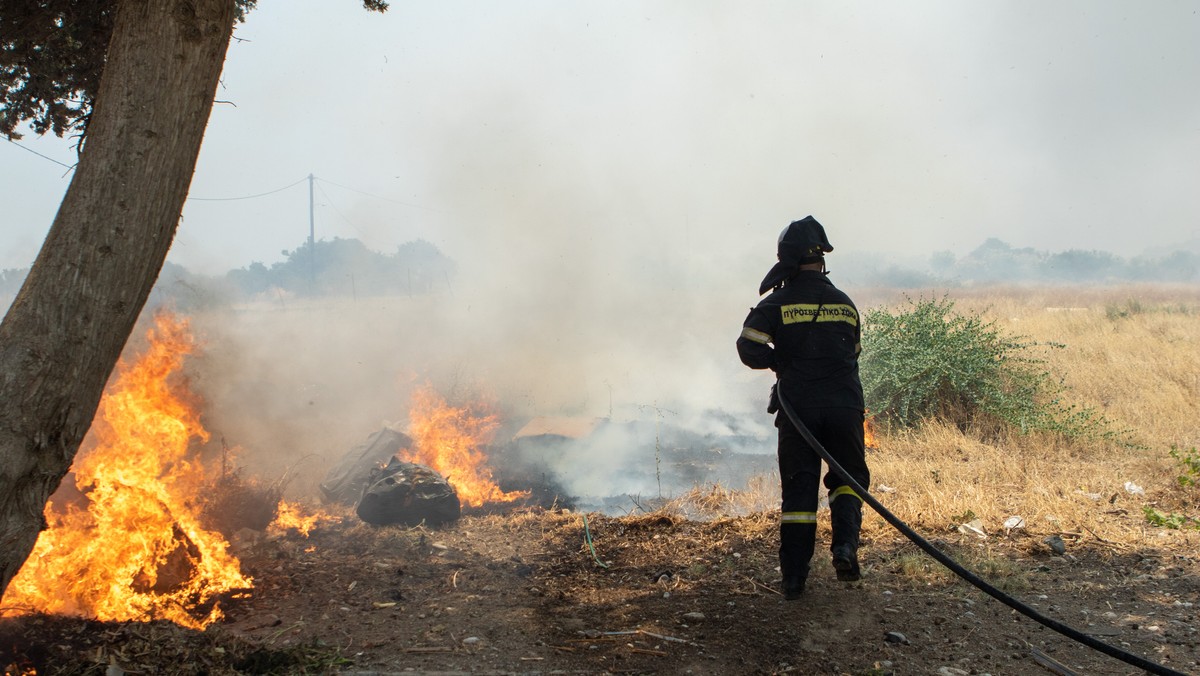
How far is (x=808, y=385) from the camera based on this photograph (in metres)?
4.23

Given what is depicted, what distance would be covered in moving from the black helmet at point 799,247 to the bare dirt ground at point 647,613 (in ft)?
6.37

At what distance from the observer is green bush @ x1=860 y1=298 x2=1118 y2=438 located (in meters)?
8.08

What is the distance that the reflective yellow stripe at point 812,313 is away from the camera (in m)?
4.27

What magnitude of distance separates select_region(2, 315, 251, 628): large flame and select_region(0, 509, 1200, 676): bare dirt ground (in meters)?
0.30

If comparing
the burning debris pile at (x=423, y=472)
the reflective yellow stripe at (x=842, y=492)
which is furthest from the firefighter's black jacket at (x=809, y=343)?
the burning debris pile at (x=423, y=472)

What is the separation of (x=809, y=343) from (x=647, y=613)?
183 centimetres

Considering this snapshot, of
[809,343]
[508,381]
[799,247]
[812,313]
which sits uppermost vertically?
[799,247]

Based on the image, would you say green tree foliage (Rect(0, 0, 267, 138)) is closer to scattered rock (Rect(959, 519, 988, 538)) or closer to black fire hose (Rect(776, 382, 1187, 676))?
black fire hose (Rect(776, 382, 1187, 676))

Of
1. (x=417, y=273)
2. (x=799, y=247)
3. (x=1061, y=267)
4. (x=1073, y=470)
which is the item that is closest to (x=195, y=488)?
(x=799, y=247)

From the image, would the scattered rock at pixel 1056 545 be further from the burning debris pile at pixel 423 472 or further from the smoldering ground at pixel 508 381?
the burning debris pile at pixel 423 472

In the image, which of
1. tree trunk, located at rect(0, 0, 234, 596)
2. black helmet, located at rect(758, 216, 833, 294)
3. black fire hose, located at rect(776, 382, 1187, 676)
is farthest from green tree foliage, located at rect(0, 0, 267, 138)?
black fire hose, located at rect(776, 382, 1187, 676)

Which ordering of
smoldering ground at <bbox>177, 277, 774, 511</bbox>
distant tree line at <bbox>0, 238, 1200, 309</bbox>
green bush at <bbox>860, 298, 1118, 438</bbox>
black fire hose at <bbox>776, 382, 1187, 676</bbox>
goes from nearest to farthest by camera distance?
black fire hose at <bbox>776, 382, 1187, 676</bbox> → green bush at <bbox>860, 298, 1118, 438</bbox> → smoldering ground at <bbox>177, 277, 774, 511</bbox> → distant tree line at <bbox>0, 238, 1200, 309</bbox>

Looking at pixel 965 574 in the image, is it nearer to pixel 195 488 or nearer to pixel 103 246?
pixel 103 246

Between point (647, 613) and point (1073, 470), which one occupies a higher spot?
point (1073, 470)
